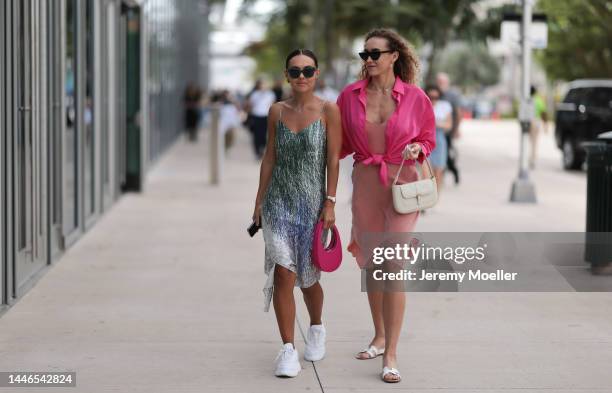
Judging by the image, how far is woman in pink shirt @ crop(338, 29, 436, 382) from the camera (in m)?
5.86

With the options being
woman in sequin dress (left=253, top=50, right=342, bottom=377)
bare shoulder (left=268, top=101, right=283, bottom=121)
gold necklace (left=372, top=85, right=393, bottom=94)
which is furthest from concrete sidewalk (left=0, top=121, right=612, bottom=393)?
gold necklace (left=372, top=85, right=393, bottom=94)

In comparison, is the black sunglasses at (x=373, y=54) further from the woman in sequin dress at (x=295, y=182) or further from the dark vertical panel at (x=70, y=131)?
the dark vertical panel at (x=70, y=131)

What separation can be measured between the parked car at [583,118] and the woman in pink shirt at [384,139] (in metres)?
16.6

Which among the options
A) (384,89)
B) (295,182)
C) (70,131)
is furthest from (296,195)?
(70,131)

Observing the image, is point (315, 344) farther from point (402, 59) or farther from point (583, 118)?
point (583, 118)

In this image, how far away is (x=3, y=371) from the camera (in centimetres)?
591

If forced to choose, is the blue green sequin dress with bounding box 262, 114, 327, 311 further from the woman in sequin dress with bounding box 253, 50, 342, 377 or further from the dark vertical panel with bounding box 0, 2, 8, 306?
the dark vertical panel with bounding box 0, 2, 8, 306

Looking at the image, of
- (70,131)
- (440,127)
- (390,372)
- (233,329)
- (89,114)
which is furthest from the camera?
(440,127)

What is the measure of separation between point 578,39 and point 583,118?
12.7 meters

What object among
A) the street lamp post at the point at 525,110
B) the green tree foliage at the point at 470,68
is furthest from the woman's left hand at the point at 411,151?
the green tree foliage at the point at 470,68

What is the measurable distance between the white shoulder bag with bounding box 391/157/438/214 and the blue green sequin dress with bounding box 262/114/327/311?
39 centimetres

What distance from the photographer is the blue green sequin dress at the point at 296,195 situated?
19.2 feet

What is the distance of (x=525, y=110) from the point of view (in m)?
15.6

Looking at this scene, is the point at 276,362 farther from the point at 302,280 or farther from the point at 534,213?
the point at 534,213
